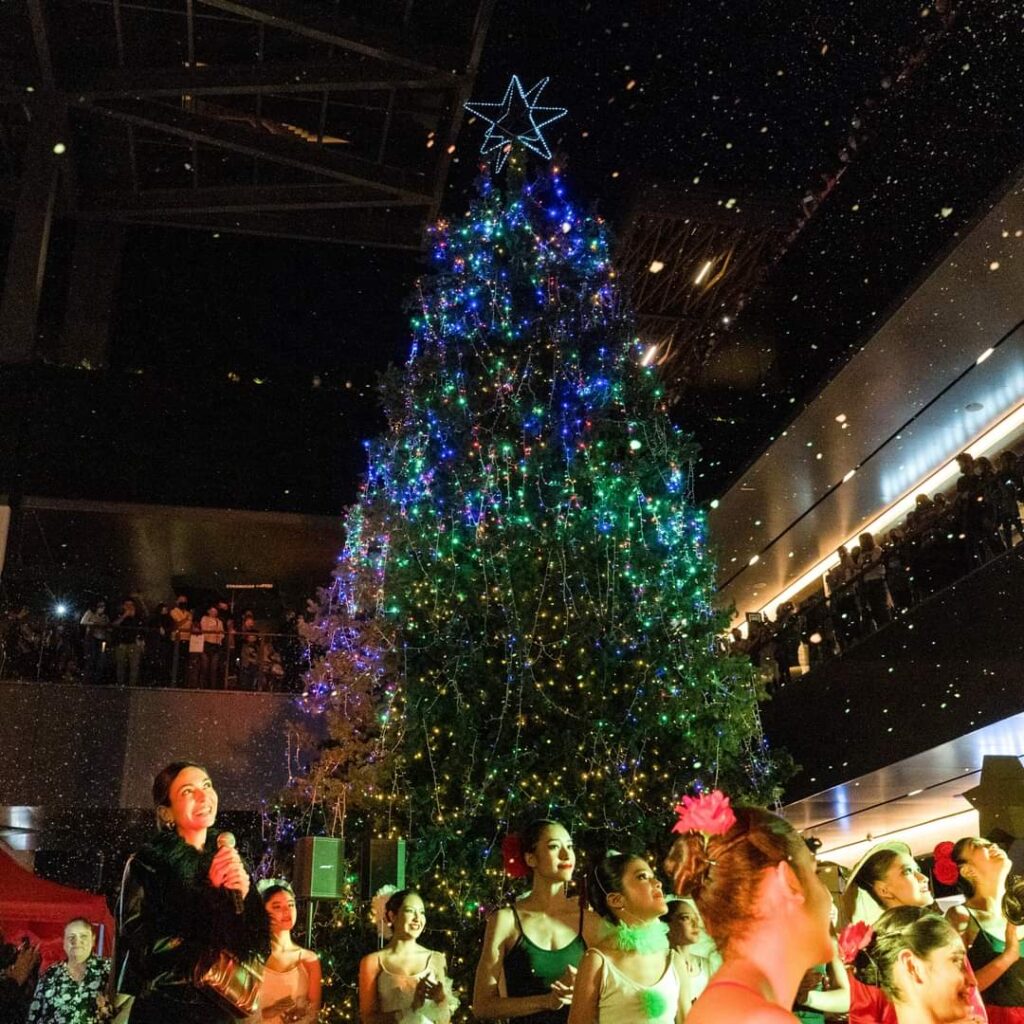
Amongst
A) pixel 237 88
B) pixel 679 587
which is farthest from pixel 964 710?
pixel 237 88

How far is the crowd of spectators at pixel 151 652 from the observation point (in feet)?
42.8

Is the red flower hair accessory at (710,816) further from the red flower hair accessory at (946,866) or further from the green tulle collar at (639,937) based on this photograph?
the red flower hair accessory at (946,866)

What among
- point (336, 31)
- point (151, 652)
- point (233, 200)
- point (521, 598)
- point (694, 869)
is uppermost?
point (233, 200)

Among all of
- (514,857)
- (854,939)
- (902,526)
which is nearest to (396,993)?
(514,857)

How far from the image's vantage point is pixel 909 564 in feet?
33.8

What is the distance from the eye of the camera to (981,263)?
30.7 ft

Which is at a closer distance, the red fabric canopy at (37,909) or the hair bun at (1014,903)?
the hair bun at (1014,903)

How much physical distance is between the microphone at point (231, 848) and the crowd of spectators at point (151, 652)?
10.4 m

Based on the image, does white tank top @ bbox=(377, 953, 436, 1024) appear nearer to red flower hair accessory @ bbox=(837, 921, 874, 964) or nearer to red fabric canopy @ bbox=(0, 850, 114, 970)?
red flower hair accessory @ bbox=(837, 921, 874, 964)

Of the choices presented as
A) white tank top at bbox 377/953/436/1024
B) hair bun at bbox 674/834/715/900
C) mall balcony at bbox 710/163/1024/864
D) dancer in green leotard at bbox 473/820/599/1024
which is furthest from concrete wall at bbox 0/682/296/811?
hair bun at bbox 674/834/715/900

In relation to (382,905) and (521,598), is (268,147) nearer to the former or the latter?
(521,598)

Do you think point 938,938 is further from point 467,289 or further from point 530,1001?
point 467,289

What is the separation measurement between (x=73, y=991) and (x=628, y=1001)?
350 centimetres

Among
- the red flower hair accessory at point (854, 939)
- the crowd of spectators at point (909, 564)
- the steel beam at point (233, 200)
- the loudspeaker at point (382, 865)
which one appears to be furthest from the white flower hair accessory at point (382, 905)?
the steel beam at point (233, 200)
